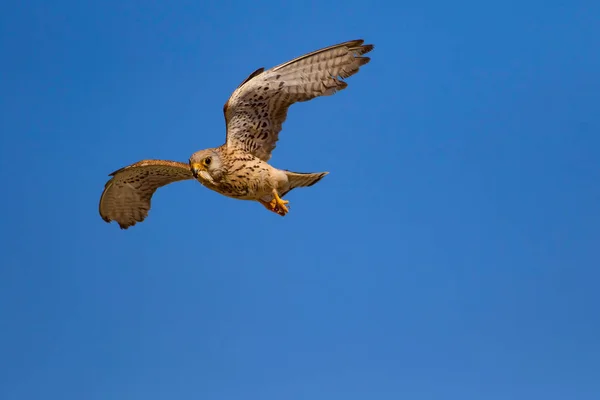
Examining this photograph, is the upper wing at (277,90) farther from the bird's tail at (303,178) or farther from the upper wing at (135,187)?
the upper wing at (135,187)

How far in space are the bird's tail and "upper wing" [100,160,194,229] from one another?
1221 mm

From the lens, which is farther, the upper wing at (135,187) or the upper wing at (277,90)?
the upper wing at (135,187)

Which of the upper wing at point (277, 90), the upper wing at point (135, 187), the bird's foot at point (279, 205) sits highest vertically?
the upper wing at point (277, 90)

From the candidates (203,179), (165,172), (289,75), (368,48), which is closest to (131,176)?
(165,172)

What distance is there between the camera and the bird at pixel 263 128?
11117 millimetres

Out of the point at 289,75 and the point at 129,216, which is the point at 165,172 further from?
the point at 289,75

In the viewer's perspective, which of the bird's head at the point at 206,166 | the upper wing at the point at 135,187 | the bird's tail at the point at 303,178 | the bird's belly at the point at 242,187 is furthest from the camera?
the upper wing at the point at 135,187

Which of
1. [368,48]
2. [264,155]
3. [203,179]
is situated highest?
[368,48]

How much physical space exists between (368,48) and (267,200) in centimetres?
208

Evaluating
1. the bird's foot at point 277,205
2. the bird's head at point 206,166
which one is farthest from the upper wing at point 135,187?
the bird's foot at point 277,205

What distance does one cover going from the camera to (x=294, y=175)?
1162cm

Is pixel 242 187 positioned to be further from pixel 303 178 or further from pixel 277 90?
pixel 277 90

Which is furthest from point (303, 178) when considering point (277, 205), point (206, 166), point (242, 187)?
point (206, 166)

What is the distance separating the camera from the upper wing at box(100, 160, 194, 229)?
39.3 feet
